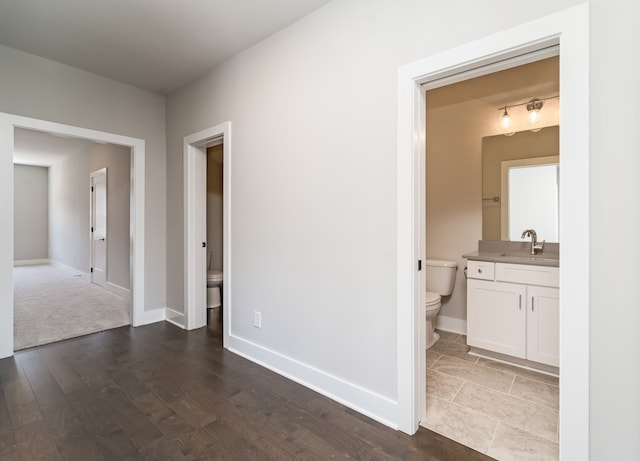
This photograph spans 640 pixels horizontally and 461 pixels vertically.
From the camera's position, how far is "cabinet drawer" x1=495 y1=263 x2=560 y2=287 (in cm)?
236

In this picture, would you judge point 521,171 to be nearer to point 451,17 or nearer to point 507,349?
point 507,349

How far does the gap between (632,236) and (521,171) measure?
81.1 inches

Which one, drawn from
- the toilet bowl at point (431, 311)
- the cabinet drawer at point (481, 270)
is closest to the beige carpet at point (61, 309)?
the toilet bowl at point (431, 311)

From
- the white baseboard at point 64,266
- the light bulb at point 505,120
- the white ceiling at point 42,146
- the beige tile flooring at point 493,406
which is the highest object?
the white ceiling at point 42,146

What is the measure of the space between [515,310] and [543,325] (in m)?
0.20

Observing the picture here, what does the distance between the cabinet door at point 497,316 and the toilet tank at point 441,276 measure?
0.47 m

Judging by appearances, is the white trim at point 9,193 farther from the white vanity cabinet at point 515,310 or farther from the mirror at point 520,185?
the mirror at point 520,185

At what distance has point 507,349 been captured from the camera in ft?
8.38

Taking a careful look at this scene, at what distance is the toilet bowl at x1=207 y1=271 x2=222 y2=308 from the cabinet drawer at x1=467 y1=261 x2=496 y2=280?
2943 mm

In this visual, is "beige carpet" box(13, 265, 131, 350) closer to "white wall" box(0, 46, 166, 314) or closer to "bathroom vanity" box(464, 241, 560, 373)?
"white wall" box(0, 46, 166, 314)

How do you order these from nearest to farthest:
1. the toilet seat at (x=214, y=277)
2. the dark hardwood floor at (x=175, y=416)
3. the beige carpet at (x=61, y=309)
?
1. the dark hardwood floor at (x=175, y=416)
2. the beige carpet at (x=61, y=309)
3. the toilet seat at (x=214, y=277)

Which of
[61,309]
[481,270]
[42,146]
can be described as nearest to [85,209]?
[42,146]

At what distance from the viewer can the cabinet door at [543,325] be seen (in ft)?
7.71

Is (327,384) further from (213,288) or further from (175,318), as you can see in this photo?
(213,288)
